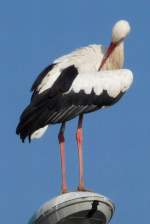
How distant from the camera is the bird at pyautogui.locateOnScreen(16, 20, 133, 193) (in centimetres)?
1289

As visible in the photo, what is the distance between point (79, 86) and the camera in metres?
13.6

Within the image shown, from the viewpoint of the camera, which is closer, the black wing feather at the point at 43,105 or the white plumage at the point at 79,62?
the black wing feather at the point at 43,105

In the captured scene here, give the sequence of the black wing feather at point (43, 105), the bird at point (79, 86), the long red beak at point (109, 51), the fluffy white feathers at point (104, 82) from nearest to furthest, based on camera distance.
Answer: the black wing feather at point (43, 105) → the bird at point (79, 86) → the fluffy white feathers at point (104, 82) → the long red beak at point (109, 51)

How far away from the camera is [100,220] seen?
30.9 ft

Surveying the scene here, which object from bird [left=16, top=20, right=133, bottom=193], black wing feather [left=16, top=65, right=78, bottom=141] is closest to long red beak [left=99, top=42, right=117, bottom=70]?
bird [left=16, top=20, right=133, bottom=193]

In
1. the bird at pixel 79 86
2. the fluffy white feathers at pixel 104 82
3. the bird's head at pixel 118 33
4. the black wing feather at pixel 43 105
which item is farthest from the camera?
the bird's head at pixel 118 33

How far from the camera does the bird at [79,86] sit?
12.9m

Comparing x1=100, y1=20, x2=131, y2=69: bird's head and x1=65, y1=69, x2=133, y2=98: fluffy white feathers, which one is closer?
x1=65, y1=69, x2=133, y2=98: fluffy white feathers

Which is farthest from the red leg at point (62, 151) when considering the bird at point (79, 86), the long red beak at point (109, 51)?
the long red beak at point (109, 51)

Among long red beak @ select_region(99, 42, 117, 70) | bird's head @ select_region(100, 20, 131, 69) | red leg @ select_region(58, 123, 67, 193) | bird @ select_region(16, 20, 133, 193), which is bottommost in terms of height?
red leg @ select_region(58, 123, 67, 193)

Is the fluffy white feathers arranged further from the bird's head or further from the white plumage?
the bird's head

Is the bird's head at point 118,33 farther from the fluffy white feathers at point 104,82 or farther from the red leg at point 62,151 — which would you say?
the red leg at point 62,151

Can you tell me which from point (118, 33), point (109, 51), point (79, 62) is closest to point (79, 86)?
point (79, 62)

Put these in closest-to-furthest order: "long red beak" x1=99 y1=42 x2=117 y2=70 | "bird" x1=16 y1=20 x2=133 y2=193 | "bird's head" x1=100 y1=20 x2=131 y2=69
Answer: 1. "bird" x1=16 y1=20 x2=133 y2=193
2. "long red beak" x1=99 y1=42 x2=117 y2=70
3. "bird's head" x1=100 y1=20 x2=131 y2=69
